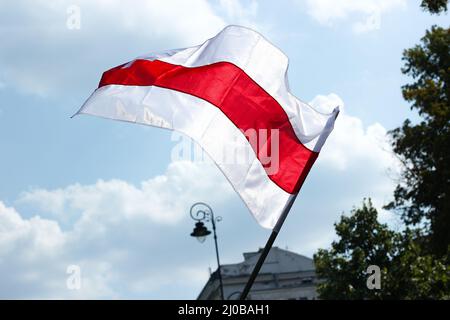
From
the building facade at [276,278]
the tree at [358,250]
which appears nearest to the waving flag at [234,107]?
the tree at [358,250]

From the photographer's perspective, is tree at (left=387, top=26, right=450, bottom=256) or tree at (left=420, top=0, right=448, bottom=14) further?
tree at (left=387, top=26, right=450, bottom=256)

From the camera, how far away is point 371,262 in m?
31.8

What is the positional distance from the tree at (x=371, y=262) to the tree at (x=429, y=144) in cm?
240

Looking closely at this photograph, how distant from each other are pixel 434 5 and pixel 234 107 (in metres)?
7.14

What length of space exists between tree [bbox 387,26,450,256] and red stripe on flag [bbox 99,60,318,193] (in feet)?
63.4

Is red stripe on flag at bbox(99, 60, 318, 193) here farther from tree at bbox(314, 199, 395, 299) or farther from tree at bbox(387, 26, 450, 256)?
tree at bbox(314, 199, 395, 299)

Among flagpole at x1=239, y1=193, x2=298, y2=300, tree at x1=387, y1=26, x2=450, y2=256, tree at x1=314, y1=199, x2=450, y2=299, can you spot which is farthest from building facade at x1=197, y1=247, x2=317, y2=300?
flagpole at x1=239, y1=193, x2=298, y2=300

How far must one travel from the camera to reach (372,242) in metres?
31.8

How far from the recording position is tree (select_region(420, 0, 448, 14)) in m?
12.2
